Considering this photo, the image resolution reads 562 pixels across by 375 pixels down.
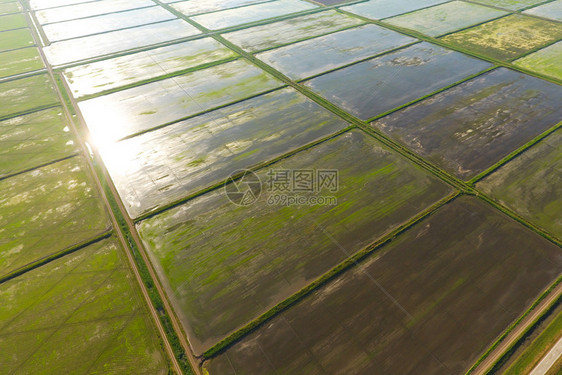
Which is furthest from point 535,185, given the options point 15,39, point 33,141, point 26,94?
point 15,39

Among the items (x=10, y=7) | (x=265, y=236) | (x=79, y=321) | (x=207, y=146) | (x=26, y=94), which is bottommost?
(x=79, y=321)

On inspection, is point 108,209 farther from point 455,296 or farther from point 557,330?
point 557,330

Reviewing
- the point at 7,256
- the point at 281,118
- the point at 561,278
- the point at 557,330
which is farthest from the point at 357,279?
the point at 7,256

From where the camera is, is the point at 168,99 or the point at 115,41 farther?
the point at 115,41

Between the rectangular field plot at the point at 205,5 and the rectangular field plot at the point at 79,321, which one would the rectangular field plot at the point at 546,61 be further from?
the rectangular field plot at the point at 205,5

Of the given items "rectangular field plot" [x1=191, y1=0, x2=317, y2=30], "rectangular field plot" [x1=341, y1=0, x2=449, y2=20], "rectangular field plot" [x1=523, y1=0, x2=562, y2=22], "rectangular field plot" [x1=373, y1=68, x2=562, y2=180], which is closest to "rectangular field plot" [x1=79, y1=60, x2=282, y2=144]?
"rectangular field plot" [x1=373, y1=68, x2=562, y2=180]

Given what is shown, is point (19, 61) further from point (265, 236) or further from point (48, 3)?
point (265, 236)

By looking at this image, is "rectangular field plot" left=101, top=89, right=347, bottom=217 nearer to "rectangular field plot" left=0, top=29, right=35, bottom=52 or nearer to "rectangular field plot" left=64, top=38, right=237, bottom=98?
"rectangular field plot" left=64, top=38, right=237, bottom=98
